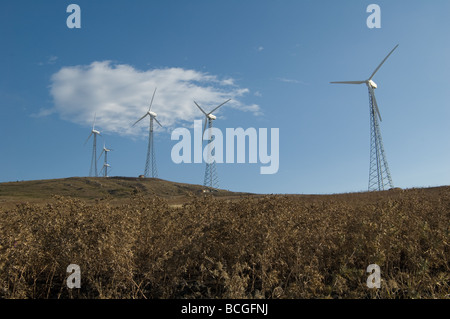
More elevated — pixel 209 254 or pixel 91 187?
pixel 91 187

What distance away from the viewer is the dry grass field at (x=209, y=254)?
240 inches

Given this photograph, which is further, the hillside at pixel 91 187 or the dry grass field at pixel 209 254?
the hillside at pixel 91 187

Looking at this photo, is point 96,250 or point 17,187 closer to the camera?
point 96,250

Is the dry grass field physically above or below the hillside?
below

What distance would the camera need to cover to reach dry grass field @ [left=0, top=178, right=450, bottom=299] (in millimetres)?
6098

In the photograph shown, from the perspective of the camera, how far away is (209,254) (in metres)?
7.54

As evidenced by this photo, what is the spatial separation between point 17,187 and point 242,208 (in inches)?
3347

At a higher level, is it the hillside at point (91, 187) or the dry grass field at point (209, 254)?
the hillside at point (91, 187)

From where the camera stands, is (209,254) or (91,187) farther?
(91,187)

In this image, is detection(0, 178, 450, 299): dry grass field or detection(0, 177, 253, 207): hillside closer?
detection(0, 178, 450, 299): dry grass field
